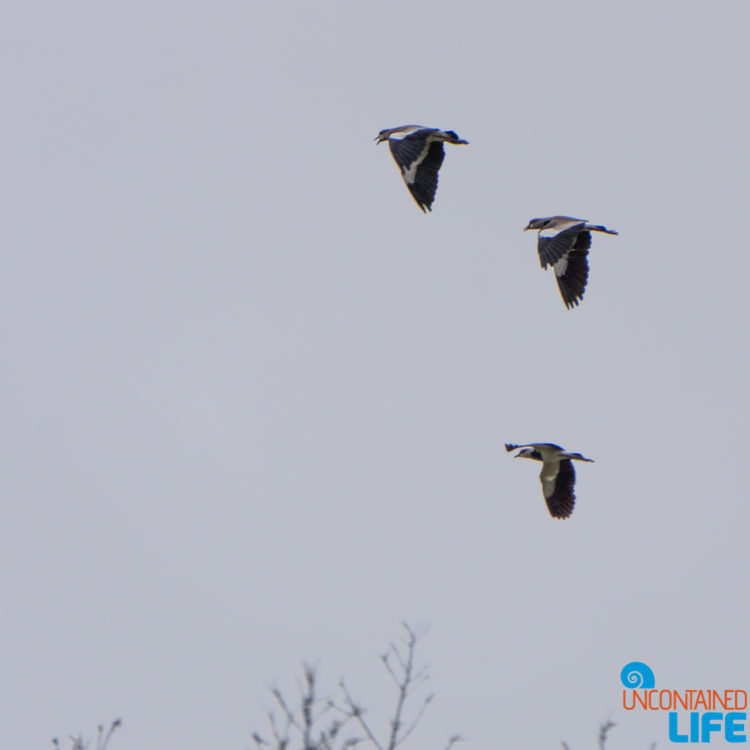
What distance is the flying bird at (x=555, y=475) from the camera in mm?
20938

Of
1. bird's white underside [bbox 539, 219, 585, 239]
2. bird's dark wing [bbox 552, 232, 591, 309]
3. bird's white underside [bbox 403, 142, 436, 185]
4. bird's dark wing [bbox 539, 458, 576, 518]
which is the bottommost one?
bird's dark wing [bbox 539, 458, 576, 518]

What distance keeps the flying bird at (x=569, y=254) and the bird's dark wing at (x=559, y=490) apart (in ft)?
9.27

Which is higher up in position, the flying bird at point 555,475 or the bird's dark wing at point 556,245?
the bird's dark wing at point 556,245

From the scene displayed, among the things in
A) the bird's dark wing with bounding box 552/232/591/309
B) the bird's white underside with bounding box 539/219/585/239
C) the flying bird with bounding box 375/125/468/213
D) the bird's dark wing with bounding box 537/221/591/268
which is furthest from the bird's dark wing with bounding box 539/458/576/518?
the flying bird with bounding box 375/125/468/213

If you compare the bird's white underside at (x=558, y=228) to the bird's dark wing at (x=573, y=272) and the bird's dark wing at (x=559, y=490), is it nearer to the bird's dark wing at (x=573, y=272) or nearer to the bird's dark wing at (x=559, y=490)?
the bird's dark wing at (x=573, y=272)

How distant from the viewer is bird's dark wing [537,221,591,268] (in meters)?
20.2

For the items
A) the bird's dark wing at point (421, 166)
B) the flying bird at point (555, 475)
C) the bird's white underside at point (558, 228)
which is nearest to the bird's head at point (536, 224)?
the bird's white underside at point (558, 228)

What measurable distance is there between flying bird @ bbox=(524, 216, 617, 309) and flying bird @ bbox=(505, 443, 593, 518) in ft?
7.52

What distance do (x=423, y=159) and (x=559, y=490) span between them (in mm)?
5655

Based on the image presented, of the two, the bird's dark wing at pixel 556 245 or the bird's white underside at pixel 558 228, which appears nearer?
the bird's dark wing at pixel 556 245

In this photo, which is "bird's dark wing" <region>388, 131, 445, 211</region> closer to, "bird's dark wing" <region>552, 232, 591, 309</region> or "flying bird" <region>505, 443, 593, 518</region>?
"bird's dark wing" <region>552, 232, 591, 309</region>

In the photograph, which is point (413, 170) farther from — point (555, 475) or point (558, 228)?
point (555, 475)

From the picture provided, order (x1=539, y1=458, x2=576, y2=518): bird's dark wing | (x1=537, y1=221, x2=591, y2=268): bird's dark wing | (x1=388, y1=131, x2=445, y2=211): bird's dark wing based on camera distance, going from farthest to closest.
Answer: (x1=539, y1=458, x2=576, y2=518): bird's dark wing < (x1=388, y1=131, x2=445, y2=211): bird's dark wing < (x1=537, y1=221, x2=591, y2=268): bird's dark wing

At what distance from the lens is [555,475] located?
21453mm
